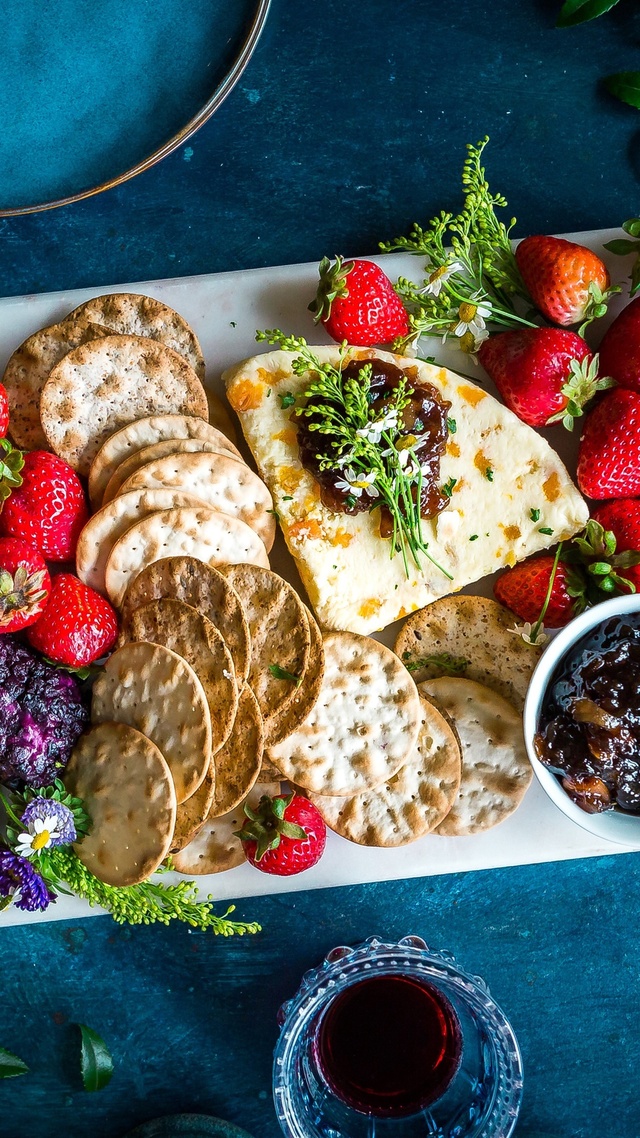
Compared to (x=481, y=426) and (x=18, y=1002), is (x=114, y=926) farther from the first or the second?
(x=481, y=426)

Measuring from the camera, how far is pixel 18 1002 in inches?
77.2

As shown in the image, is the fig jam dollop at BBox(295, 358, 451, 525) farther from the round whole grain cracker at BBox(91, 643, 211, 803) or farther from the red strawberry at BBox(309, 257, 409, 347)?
the round whole grain cracker at BBox(91, 643, 211, 803)

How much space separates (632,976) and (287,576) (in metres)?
Answer: 1.12

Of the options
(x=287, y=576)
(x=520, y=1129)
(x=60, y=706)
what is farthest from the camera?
(x=520, y=1129)

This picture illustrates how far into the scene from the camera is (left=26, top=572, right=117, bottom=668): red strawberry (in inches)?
64.1

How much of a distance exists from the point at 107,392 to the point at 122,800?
2.45ft

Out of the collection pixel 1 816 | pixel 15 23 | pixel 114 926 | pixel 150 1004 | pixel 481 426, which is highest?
pixel 15 23

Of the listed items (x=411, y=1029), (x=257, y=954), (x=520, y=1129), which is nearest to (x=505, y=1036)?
(x=411, y=1029)

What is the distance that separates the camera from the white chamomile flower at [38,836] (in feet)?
5.30

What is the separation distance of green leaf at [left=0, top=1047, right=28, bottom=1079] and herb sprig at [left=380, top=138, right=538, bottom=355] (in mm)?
1647

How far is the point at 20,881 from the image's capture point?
5.48 feet

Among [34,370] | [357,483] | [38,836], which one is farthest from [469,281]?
[38,836]

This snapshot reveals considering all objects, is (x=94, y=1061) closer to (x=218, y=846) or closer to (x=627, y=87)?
(x=218, y=846)

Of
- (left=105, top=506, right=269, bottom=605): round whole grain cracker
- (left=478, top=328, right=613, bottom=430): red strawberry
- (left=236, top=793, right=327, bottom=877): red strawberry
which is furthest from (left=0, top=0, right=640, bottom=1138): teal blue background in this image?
(left=105, top=506, right=269, bottom=605): round whole grain cracker
